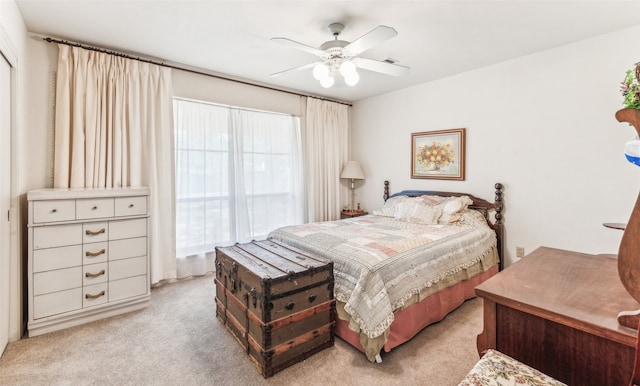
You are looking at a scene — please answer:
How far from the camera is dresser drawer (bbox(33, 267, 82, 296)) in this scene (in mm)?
2254

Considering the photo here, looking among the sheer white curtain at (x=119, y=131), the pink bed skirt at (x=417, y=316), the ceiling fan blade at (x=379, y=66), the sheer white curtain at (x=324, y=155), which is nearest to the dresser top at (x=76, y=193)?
the sheer white curtain at (x=119, y=131)

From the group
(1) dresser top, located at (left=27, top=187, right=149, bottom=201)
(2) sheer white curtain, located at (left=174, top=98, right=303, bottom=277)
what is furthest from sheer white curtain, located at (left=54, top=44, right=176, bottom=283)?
(1) dresser top, located at (left=27, top=187, right=149, bottom=201)

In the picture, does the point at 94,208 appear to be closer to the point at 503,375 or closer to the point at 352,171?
the point at 503,375

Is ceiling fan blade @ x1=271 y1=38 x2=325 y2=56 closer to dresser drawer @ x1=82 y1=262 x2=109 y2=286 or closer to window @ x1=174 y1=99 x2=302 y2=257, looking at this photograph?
window @ x1=174 y1=99 x2=302 y2=257

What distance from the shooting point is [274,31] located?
2549mm

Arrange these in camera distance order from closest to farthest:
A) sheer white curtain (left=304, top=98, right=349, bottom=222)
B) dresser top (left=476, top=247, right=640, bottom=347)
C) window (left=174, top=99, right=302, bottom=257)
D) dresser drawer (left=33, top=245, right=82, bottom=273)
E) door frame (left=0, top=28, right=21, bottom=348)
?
dresser top (left=476, top=247, right=640, bottom=347), door frame (left=0, top=28, right=21, bottom=348), dresser drawer (left=33, top=245, right=82, bottom=273), window (left=174, top=99, right=302, bottom=257), sheer white curtain (left=304, top=98, right=349, bottom=222)

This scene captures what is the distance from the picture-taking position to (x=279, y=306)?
1863mm

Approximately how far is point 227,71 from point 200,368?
3.11m

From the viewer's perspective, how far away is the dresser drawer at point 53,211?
2229 millimetres

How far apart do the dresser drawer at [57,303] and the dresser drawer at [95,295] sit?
0.11 feet

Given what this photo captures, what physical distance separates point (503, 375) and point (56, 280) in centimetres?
303

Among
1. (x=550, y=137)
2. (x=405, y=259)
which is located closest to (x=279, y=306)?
(x=405, y=259)

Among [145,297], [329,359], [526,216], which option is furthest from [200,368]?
[526,216]

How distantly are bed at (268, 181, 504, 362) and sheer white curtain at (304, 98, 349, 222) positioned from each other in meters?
1.07
